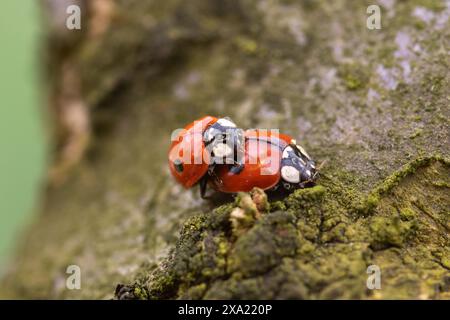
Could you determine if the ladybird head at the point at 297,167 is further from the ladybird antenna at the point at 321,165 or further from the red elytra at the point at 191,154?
the red elytra at the point at 191,154

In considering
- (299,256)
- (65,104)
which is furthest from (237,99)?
(65,104)

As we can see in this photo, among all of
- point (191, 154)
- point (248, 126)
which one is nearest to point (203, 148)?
point (191, 154)

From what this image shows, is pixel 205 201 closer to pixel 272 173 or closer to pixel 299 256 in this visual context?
pixel 272 173

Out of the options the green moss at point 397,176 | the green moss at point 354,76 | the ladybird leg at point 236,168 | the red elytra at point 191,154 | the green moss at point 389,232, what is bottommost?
the green moss at point 389,232

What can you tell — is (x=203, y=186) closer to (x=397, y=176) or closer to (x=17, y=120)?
(x=397, y=176)

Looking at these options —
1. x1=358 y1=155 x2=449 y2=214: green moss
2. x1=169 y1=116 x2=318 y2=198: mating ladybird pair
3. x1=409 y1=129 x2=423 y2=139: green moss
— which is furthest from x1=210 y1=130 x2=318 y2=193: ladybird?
x1=409 y1=129 x2=423 y2=139: green moss

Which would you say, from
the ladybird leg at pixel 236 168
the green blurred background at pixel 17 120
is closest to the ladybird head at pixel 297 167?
the ladybird leg at pixel 236 168
